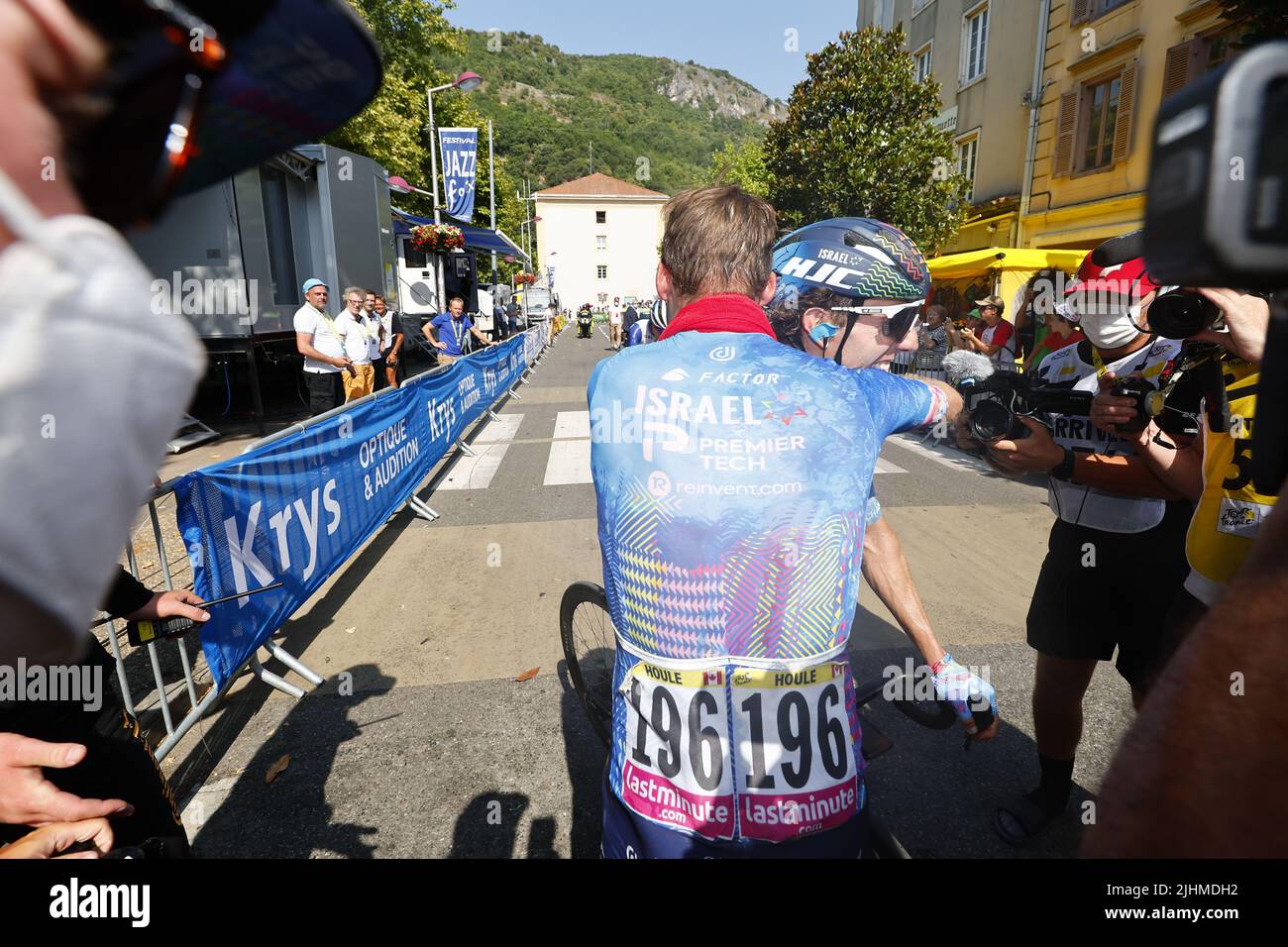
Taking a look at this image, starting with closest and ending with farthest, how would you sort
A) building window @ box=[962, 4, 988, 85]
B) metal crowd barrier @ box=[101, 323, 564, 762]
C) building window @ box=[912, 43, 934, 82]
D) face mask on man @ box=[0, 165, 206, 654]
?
1. face mask on man @ box=[0, 165, 206, 654]
2. metal crowd barrier @ box=[101, 323, 564, 762]
3. building window @ box=[962, 4, 988, 85]
4. building window @ box=[912, 43, 934, 82]

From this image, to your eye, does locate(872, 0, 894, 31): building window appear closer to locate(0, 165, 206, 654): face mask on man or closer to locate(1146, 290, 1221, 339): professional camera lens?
locate(1146, 290, 1221, 339): professional camera lens

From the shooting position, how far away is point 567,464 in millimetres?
8852

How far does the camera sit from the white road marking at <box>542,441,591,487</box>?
8.09 m

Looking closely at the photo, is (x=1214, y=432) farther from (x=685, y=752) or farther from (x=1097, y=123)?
(x=1097, y=123)

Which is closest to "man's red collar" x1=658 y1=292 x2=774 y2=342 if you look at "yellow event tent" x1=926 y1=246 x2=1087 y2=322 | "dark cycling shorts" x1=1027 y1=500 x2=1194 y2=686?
"dark cycling shorts" x1=1027 y1=500 x2=1194 y2=686

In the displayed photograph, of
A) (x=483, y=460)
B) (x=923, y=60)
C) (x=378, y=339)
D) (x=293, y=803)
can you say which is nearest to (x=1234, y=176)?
(x=293, y=803)

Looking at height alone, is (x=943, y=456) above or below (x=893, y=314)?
below

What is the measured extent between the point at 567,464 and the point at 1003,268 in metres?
9.28

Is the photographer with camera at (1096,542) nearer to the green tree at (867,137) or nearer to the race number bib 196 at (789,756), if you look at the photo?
the race number bib 196 at (789,756)

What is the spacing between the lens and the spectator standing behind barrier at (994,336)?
31.3ft

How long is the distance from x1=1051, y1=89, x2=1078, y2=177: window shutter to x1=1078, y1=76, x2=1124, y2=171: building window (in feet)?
0.92

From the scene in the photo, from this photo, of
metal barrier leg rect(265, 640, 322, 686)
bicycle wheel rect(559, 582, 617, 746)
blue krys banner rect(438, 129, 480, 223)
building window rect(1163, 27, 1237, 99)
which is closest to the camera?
A: bicycle wheel rect(559, 582, 617, 746)
